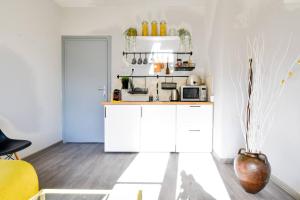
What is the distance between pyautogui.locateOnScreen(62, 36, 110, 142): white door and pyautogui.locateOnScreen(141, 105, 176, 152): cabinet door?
110 cm

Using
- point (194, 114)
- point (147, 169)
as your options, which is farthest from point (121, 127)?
point (194, 114)

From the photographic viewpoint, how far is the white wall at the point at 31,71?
3.02 metres

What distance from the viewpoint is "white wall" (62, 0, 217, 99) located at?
4316 millimetres

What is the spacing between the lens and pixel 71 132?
452 centimetres

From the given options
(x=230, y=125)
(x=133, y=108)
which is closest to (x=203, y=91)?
(x=230, y=125)

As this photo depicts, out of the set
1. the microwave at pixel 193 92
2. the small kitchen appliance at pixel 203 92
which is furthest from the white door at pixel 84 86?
the small kitchen appliance at pixel 203 92

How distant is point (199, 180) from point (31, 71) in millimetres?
2834

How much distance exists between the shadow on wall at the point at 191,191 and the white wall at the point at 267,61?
87 cm

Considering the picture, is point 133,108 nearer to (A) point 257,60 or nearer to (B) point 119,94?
(B) point 119,94

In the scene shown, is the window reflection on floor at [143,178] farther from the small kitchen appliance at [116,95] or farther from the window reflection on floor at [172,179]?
the small kitchen appliance at [116,95]

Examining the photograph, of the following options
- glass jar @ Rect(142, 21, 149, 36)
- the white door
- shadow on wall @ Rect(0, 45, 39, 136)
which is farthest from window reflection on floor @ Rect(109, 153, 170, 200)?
glass jar @ Rect(142, 21, 149, 36)

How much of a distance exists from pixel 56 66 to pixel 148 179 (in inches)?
110

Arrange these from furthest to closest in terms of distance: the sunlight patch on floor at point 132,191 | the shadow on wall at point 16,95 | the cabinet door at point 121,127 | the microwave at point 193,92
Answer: the microwave at point 193,92 < the cabinet door at point 121,127 < the shadow on wall at point 16,95 < the sunlight patch on floor at point 132,191

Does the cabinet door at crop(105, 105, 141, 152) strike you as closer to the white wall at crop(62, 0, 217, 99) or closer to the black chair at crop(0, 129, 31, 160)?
the white wall at crop(62, 0, 217, 99)
